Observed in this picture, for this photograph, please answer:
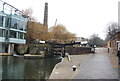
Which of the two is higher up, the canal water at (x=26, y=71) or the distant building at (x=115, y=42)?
the distant building at (x=115, y=42)

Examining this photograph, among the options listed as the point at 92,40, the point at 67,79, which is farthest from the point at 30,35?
the point at 67,79

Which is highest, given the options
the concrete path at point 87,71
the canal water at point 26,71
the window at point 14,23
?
the window at point 14,23

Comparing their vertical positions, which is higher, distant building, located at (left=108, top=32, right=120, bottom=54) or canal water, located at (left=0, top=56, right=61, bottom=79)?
distant building, located at (left=108, top=32, right=120, bottom=54)

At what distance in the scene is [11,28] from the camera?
153 feet

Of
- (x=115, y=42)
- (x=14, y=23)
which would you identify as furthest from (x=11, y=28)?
(x=115, y=42)

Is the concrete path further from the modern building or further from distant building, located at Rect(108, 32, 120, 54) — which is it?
the modern building

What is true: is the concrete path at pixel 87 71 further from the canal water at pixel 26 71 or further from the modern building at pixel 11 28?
the modern building at pixel 11 28

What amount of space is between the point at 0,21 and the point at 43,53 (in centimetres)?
1335

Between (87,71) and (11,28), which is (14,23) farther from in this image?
(87,71)

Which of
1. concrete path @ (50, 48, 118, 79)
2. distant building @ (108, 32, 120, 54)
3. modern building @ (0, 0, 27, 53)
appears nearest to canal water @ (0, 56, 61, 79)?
concrete path @ (50, 48, 118, 79)

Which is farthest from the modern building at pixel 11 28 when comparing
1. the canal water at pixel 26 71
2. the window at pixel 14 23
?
the canal water at pixel 26 71

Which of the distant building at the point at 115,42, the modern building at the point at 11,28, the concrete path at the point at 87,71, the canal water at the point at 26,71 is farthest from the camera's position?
the modern building at the point at 11,28

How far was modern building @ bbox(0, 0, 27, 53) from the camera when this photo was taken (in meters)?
44.9

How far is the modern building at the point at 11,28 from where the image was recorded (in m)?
44.9
